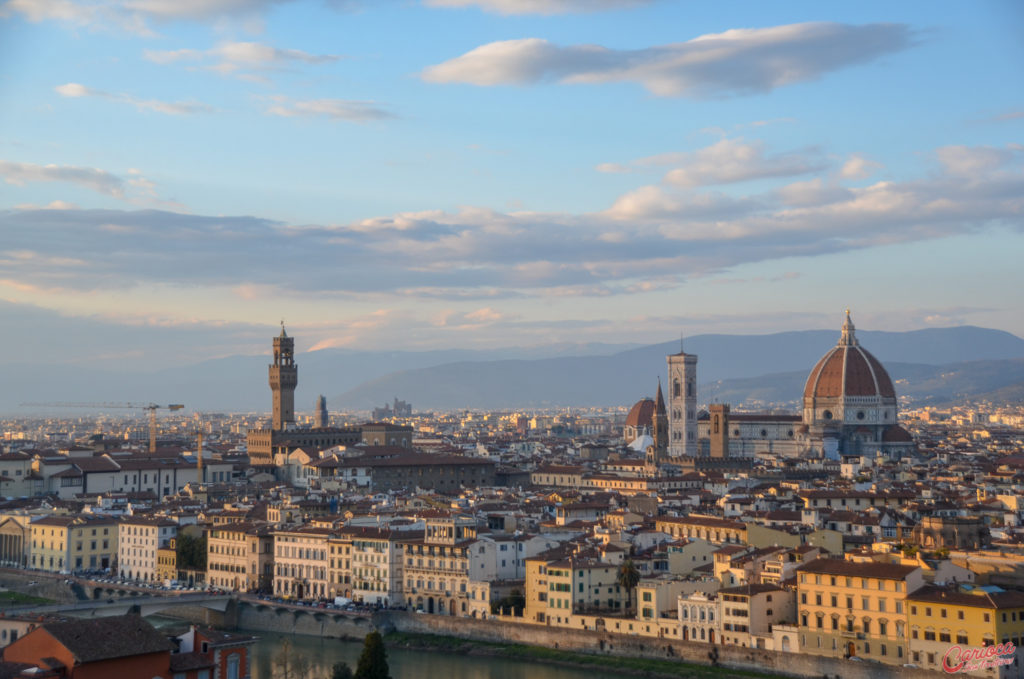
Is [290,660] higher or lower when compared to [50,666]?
lower

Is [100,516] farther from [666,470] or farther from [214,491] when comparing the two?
[666,470]

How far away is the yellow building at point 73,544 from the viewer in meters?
58.0

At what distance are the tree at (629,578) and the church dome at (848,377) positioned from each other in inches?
2956

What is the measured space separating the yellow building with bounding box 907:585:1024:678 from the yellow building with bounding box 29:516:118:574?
111 feet

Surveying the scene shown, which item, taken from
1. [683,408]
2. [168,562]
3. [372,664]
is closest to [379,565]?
[168,562]

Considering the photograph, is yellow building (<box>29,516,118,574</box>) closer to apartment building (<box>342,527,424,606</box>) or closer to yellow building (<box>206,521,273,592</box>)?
yellow building (<box>206,521,273,592</box>)

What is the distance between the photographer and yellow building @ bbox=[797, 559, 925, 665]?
1444 inches

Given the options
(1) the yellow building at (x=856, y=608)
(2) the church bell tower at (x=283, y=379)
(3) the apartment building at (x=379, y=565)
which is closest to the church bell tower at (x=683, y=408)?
(2) the church bell tower at (x=283, y=379)

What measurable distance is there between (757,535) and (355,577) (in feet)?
42.9

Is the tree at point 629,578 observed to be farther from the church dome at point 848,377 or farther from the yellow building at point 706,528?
the church dome at point 848,377

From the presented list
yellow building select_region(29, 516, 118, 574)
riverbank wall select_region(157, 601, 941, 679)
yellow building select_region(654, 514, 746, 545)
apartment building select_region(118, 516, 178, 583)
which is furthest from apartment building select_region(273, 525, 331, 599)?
yellow building select_region(654, 514, 746, 545)

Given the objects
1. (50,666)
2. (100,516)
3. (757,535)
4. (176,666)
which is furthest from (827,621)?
(100,516)

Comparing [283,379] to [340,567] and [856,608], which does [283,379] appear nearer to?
[340,567]

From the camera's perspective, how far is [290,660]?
140 ft
